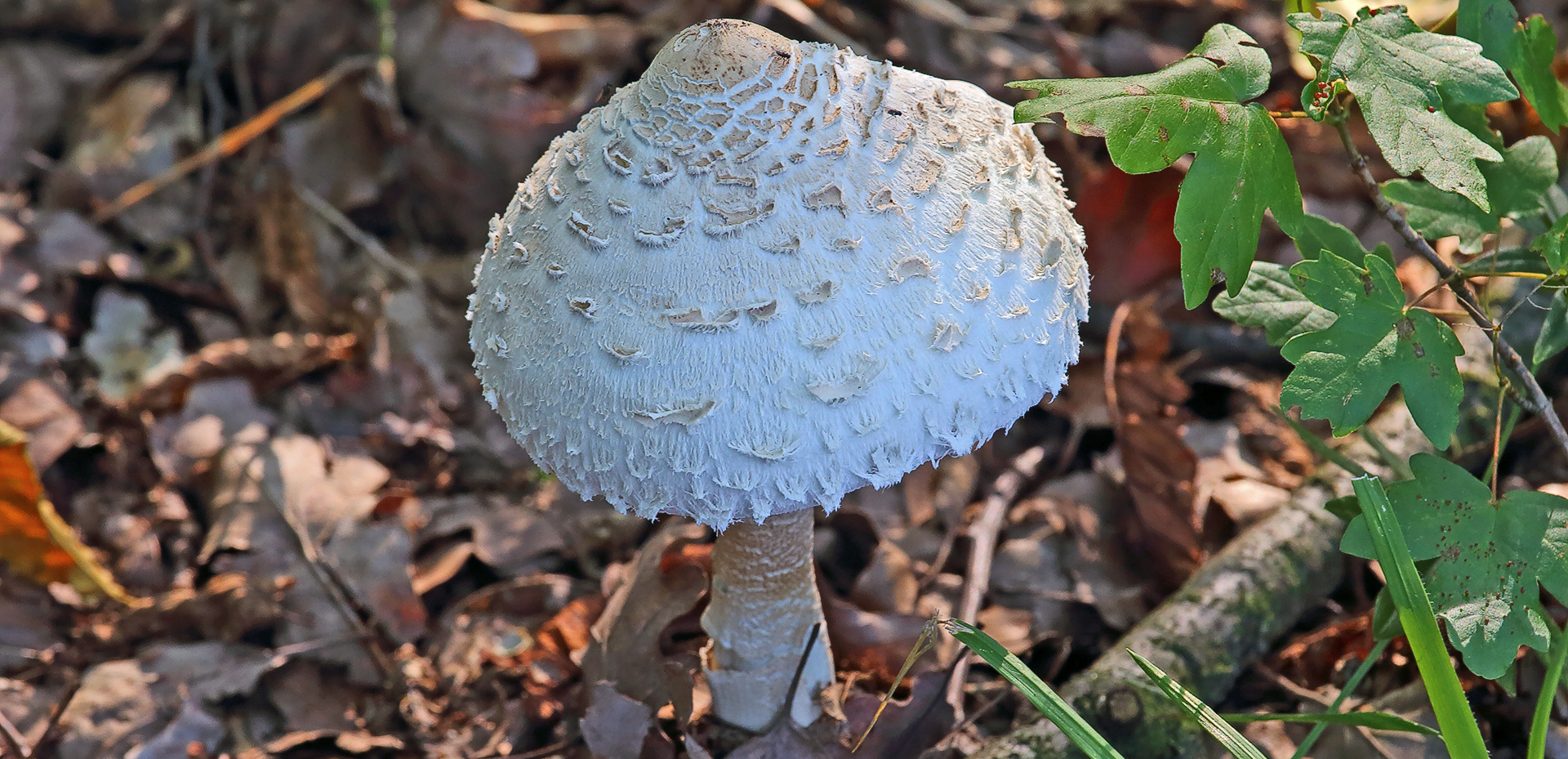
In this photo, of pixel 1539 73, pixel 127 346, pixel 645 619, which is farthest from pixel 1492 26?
pixel 127 346

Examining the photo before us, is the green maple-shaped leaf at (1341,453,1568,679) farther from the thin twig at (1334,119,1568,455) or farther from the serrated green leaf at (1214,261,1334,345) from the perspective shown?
the serrated green leaf at (1214,261,1334,345)

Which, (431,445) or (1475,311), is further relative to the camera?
(431,445)

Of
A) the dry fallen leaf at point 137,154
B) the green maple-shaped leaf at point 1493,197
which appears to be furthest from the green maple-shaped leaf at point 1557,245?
the dry fallen leaf at point 137,154

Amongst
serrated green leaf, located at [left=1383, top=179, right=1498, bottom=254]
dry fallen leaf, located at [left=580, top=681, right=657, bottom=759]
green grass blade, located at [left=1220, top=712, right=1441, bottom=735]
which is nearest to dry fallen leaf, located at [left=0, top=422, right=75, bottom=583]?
dry fallen leaf, located at [left=580, top=681, right=657, bottom=759]

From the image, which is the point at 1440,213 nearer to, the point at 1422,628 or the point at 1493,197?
the point at 1493,197

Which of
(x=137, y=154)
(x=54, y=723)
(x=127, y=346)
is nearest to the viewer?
(x=54, y=723)
